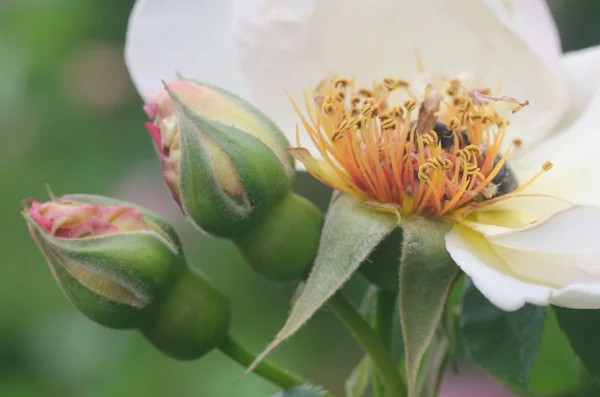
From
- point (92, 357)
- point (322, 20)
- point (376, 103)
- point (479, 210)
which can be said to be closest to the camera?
point (479, 210)

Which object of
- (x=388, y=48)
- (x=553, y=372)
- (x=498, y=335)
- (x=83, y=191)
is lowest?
(x=83, y=191)

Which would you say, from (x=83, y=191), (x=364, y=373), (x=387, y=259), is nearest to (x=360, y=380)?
(x=364, y=373)

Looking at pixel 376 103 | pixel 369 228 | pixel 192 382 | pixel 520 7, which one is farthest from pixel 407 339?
pixel 192 382

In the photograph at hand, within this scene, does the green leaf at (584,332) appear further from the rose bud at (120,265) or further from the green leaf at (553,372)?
the rose bud at (120,265)

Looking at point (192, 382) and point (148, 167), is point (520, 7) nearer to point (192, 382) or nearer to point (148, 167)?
point (192, 382)

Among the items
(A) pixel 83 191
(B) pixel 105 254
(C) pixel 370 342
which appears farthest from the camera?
(A) pixel 83 191

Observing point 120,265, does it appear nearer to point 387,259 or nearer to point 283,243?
point 283,243
